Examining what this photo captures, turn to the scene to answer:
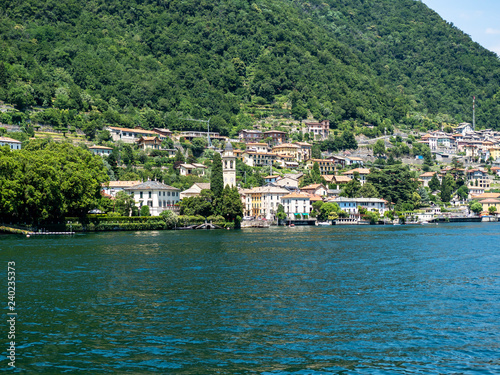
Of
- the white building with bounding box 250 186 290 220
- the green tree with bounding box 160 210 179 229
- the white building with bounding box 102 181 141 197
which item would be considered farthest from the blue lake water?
the white building with bounding box 250 186 290 220

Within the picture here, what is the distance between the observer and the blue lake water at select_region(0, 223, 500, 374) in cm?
1798

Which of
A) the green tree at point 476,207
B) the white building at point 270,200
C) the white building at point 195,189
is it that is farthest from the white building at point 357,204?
the white building at point 195,189

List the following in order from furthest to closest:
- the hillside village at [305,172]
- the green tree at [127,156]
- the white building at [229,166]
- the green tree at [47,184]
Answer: the green tree at [127,156] → the hillside village at [305,172] → the white building at [229,166] → the green tree at [47,184]

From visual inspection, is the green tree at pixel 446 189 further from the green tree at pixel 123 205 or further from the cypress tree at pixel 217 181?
the green tree at pixel 123 205

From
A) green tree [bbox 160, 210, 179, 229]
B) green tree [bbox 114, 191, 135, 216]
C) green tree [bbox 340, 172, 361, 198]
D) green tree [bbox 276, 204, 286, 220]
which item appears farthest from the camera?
green tree [bbox 340, 172, 361, 198]

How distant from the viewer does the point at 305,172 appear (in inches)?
5615

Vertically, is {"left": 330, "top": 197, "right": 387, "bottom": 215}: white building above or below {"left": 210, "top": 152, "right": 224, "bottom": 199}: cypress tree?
below

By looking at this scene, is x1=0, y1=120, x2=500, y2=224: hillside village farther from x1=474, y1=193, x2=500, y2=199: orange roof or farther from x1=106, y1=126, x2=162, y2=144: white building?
x1=474, y1=193, x2=500, y2=199: orange roof

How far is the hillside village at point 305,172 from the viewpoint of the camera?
360 feet

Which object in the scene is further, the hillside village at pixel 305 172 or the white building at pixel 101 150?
the white building at pixel 101 150

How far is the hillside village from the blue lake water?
55.6 meters

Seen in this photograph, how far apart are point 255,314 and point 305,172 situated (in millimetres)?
119562

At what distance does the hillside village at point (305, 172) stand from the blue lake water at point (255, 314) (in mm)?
55596

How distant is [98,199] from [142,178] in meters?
34.4
